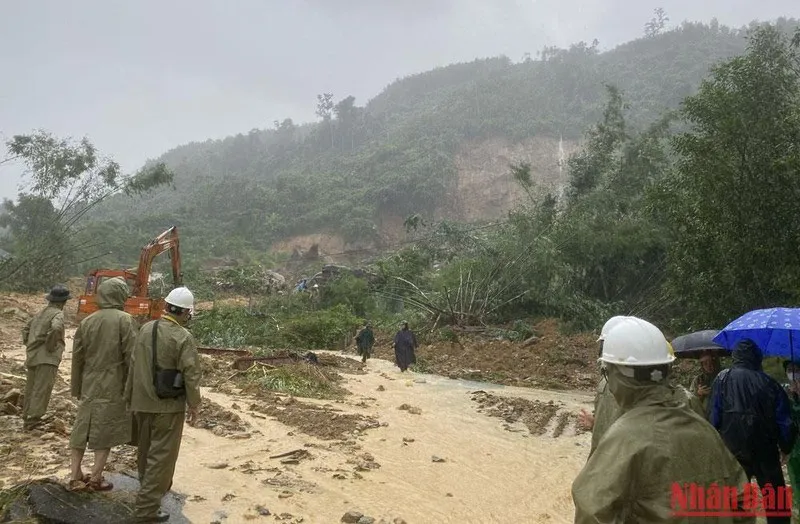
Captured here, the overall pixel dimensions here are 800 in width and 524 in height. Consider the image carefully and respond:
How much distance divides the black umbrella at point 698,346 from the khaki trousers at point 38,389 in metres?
6.01

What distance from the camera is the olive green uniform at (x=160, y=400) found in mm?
3768

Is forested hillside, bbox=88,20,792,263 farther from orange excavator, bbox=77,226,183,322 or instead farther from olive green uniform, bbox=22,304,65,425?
olive green uniform, bbox=22,304,65,425

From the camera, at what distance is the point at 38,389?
18.2 feet

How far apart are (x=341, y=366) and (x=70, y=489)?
921cm

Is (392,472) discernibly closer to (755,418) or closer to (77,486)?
(77,486)

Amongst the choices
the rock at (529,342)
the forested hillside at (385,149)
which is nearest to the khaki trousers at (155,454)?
the rock at (529,342)

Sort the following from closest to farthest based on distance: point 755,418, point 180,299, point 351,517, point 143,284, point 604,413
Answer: point 604,413 → point 755,418 → point 180,299 → point 351,517 → point 143,284

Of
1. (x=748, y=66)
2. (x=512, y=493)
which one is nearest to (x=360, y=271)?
(x=748, y=66)

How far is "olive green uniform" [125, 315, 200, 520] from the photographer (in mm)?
3768

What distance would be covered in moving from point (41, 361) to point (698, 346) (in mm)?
6245

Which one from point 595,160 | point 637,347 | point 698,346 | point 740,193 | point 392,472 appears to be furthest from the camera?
point 595,160

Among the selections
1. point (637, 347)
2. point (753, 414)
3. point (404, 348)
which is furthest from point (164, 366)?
point (404, 348)

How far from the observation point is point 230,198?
53.3m

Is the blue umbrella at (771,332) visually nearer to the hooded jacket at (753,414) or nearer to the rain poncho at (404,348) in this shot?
the hooded jacket at (753,414)
